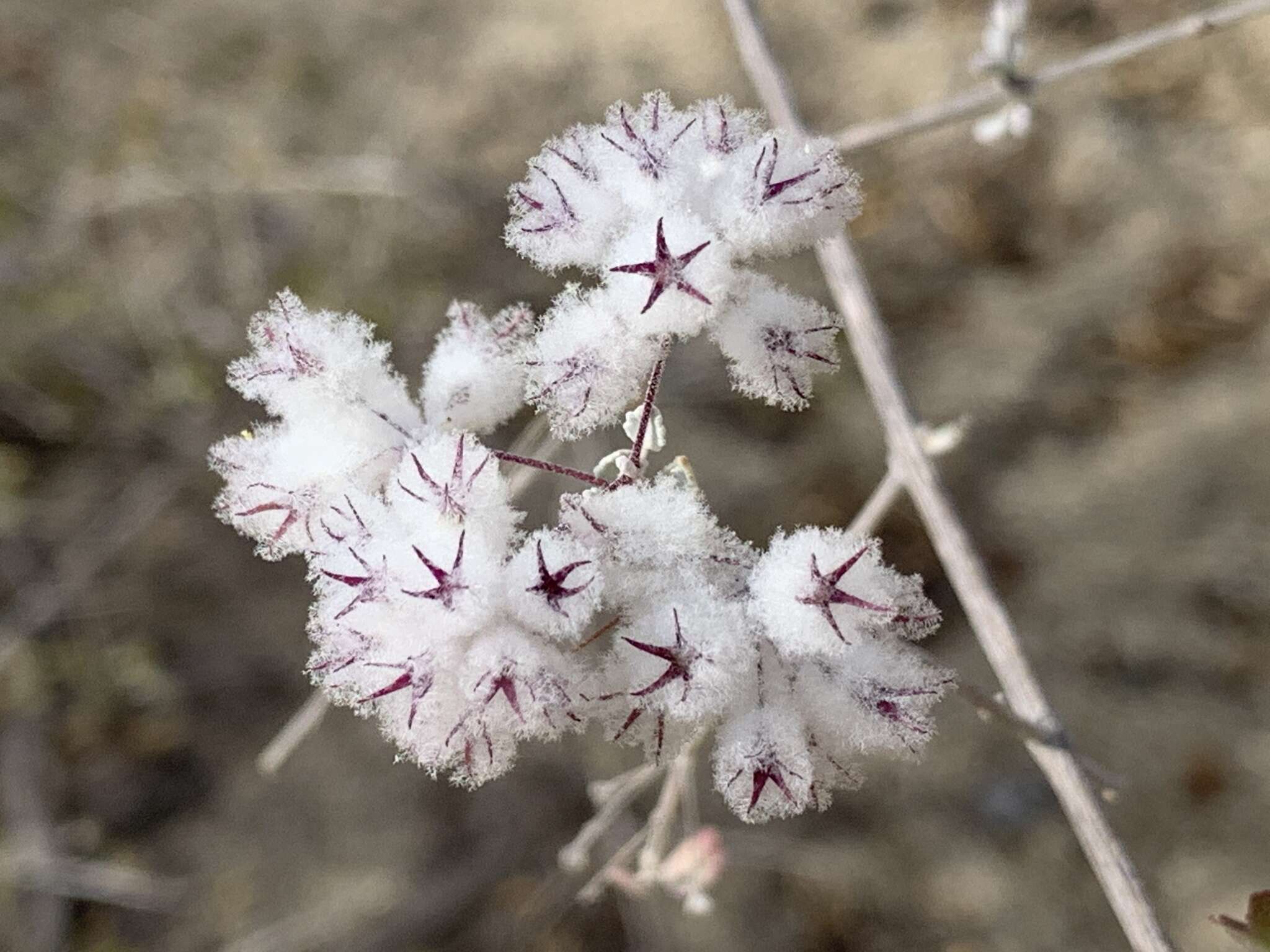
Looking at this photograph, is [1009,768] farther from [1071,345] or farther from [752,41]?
[752,41]

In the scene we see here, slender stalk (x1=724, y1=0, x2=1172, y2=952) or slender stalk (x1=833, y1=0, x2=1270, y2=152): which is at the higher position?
slender stalk (x1=833, y1=0, x2=1270, y2=152)

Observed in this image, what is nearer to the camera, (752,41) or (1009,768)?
(752,41)

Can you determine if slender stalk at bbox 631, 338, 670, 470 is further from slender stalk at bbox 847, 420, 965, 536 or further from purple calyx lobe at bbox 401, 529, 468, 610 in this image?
slender stalk at bbox 847, 420, 965, 536

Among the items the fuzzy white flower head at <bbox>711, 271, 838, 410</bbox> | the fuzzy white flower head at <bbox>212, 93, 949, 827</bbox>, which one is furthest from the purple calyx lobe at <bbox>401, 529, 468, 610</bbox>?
the fuzzy white flower head at <bbox>711, 271, 838, 410</bbox>

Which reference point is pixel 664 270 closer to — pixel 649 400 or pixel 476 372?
pixel 649 400

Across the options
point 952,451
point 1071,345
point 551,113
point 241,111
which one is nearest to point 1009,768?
point 952,451

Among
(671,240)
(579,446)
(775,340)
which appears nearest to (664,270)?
(671,240)
